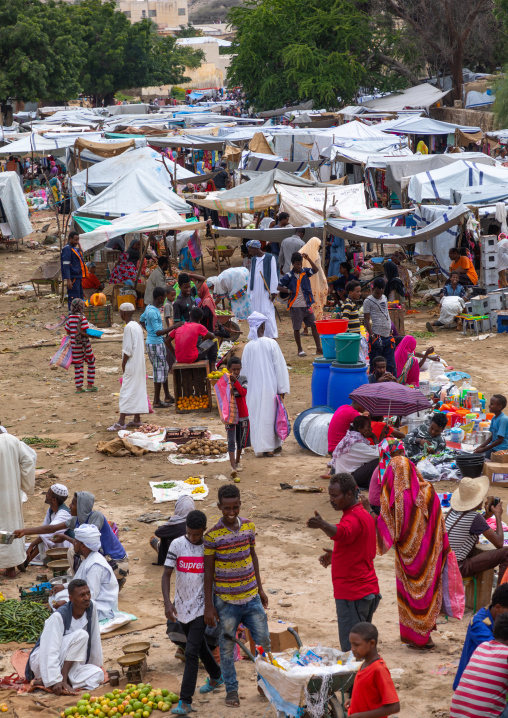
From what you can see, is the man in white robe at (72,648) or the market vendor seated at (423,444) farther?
the market vendor seated at (423,444)

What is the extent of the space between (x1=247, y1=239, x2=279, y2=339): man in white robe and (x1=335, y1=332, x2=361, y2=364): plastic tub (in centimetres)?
344

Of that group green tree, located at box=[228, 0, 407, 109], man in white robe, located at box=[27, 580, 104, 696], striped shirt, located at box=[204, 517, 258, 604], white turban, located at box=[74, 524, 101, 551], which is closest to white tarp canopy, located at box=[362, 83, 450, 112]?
green tree, located at box=[228, 0, 407, 109]

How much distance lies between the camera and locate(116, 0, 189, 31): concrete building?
381 ft

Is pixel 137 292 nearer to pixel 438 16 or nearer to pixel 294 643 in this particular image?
pixel 294 643

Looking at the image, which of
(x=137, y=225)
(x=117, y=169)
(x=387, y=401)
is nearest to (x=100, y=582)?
(x=387, y=401)

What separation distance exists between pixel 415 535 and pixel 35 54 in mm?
41429

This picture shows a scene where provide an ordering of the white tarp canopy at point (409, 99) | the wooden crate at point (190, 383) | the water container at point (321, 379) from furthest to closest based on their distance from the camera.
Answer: the white tarp canopy at point (409, 99) < the wooden crate at point (190, 383) < the water container at point (321, 379)

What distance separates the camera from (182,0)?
12262cm

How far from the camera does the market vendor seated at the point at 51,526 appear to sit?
679 centimetres

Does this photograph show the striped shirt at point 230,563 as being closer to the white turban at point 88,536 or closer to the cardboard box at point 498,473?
the white turban at point 88,536

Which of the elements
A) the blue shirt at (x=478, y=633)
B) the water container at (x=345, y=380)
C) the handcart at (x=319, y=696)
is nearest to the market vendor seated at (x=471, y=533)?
the blue shirt at (x=478, y=633)

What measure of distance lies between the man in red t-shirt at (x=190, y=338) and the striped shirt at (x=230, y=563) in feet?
19.2

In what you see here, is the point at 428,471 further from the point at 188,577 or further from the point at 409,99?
the point at 409,99

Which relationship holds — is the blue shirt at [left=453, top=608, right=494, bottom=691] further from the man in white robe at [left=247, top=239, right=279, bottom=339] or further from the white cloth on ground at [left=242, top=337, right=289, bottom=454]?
the man in white robe at [left=247, top=239, right=279, bottom=339]
